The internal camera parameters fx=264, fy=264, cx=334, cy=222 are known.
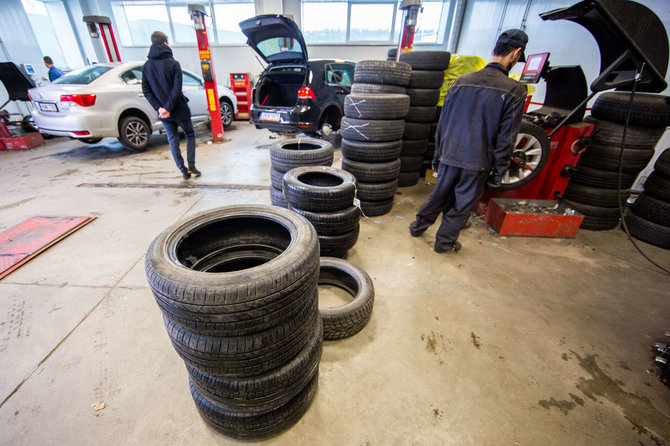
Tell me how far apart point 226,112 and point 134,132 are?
271cm

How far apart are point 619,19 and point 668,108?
1096mm

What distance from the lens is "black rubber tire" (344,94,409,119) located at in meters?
2.88

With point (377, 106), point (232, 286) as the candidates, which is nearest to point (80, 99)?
point (377, 106)

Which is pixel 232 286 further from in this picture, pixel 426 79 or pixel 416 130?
pixel 426 79

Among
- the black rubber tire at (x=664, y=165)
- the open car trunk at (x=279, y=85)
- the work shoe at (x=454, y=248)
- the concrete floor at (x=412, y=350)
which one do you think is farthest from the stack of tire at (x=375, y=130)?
the black rubber tire at (x=664, y=165)

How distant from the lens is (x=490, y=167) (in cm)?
233

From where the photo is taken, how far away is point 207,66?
18.2 feet

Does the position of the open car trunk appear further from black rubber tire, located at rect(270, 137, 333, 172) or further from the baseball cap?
the baseball cap

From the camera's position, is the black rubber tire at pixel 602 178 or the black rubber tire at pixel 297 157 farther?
the black rubber tire at pixel 602 178

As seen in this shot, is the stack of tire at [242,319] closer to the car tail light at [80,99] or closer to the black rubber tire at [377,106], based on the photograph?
the black rubber tire at [377,106]

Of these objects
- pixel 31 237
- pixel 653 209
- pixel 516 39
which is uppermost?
pixel 516 39

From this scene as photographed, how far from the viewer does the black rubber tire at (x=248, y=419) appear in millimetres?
1155

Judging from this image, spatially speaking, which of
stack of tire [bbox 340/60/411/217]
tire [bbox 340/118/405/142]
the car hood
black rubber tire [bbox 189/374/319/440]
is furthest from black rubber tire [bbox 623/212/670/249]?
the car hood

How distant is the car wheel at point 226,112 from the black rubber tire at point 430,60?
5.55 metres
